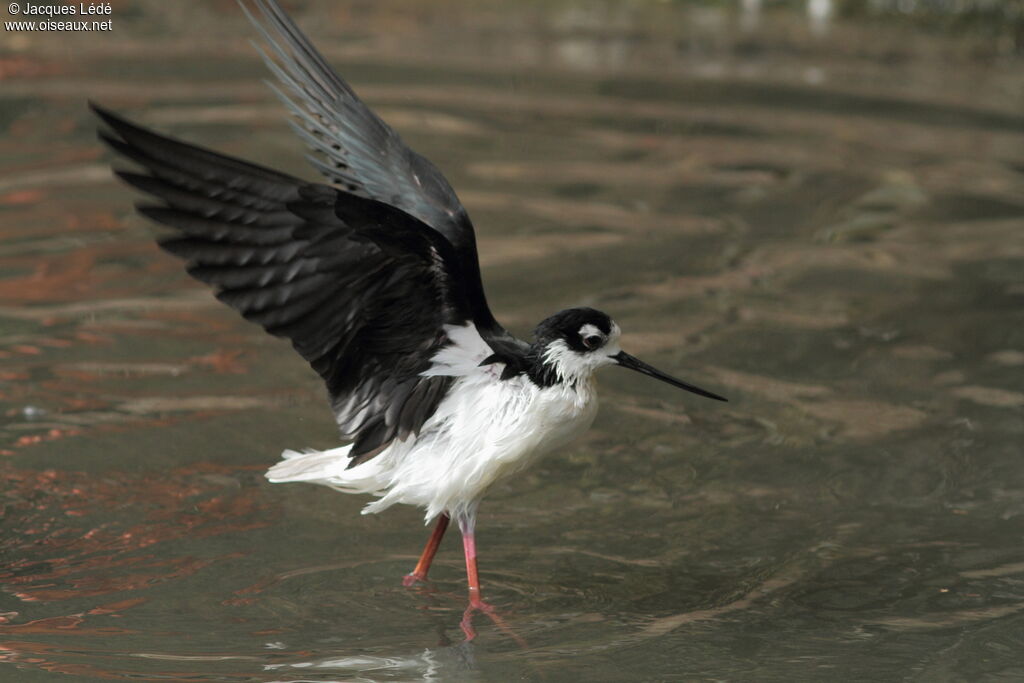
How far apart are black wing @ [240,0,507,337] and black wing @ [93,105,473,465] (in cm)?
38

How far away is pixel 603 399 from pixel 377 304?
102 inches

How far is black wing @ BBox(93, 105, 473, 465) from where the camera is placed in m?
4.64

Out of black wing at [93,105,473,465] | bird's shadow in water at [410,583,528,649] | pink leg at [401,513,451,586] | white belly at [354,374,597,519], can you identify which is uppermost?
black wing at [93,105,473,465]

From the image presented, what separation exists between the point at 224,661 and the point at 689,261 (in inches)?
197

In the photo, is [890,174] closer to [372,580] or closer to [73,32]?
[372,580]

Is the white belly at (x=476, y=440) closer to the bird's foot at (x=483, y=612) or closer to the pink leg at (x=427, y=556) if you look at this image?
the pink leg at (x=427, y=556)

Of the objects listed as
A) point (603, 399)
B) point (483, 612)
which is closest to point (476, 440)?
point (483, 612)

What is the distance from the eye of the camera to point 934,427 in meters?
7.03

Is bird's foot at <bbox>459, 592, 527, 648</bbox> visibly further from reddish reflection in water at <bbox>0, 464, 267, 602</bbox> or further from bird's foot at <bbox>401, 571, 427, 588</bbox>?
reddish reflection in water at <bbox>0, 464, 267, 602</bbox>

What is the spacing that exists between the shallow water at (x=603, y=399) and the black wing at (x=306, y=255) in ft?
3.35

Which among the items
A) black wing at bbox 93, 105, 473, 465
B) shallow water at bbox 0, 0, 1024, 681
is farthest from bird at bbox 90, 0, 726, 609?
shallow water at bbox 0, 0, 1024, 681

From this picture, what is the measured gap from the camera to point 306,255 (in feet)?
15.9

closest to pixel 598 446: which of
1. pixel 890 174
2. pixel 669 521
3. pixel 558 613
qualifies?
pixel 669 521

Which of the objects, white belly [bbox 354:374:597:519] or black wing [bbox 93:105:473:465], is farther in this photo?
white belly [bbox 354:374:597:519]
